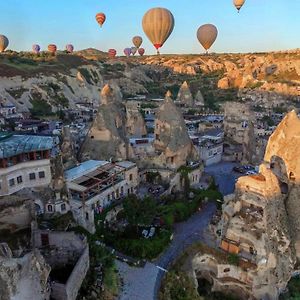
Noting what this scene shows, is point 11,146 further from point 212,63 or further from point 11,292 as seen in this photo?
point 212,63

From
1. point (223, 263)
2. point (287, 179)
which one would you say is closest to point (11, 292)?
point (223, 263)

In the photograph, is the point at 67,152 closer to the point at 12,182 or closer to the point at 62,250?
the point at 12,182

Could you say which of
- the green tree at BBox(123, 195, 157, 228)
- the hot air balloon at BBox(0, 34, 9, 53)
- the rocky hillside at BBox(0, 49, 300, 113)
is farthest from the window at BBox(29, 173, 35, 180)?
the hot air balloon at BBox(0, 34, 9, 53)

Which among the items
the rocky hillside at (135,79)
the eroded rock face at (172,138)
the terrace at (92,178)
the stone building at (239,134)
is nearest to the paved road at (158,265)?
the terrace at (92,178)

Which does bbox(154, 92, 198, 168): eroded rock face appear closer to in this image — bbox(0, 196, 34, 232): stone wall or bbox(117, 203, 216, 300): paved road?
bbox(117, 203, 216, 300): paved road

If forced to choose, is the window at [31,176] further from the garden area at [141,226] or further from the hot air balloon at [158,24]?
the hot air balloon at [158,24]

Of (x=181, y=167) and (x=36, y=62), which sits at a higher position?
(x=36, y=62)

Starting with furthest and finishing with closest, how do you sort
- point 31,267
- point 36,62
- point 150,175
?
1. point 36,62
2. point 150,175
3. point 31,267
